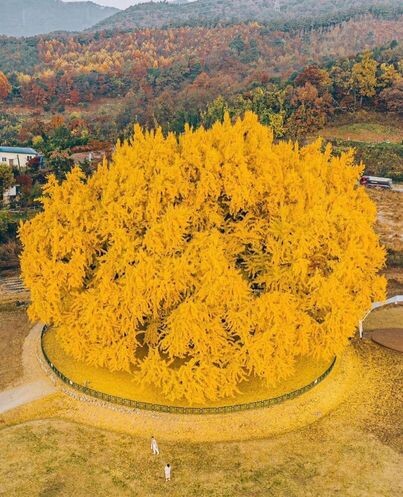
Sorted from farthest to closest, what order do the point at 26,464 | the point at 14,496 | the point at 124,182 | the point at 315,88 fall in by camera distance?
the point at 315,88 → the point at 124,182 → the point at 26,464 → the point at 14,496

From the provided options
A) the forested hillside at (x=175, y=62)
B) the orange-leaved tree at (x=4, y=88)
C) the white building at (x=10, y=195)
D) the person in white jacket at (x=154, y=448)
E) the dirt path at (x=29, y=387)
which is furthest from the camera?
Result: the orange-leaved tree at (x=4, y=88)

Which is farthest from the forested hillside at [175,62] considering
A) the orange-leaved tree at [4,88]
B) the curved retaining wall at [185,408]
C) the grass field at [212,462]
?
the grass field at [212,462]

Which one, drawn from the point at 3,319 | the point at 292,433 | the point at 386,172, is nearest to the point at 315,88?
the point at 386,172

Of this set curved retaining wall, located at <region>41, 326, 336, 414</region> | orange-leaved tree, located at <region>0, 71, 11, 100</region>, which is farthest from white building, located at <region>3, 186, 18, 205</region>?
orange-leaved tree, located at <region>0, 71, 11, 100</region>

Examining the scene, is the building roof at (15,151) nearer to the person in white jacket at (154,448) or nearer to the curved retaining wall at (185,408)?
the curved retaining wall at (185,408)

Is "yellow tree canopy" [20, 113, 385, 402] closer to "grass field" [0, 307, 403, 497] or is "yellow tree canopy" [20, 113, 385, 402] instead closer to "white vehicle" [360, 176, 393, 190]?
"grass field" [0, 307, 403, 497]

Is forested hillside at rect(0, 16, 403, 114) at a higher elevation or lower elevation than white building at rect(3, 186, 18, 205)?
higher

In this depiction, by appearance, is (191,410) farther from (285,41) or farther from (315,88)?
(285,41)
